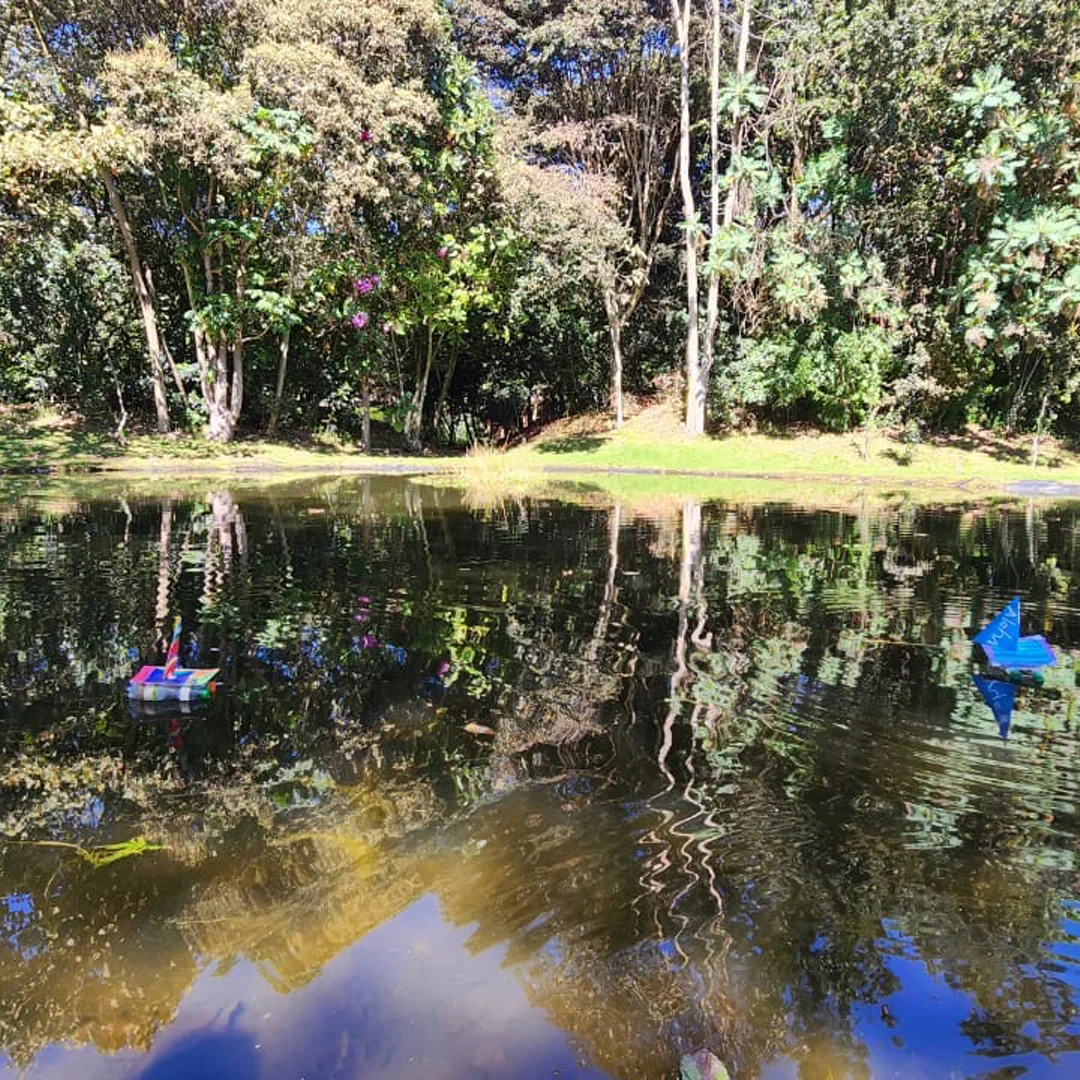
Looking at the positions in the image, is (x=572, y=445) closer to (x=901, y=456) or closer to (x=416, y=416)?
(x=416, y=416)

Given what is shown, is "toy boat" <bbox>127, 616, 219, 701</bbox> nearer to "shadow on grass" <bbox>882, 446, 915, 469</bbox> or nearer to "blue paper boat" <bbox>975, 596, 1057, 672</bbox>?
"blue paper boat" <bbox>975, 596, 1057, 672</bbox>

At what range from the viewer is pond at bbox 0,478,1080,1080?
2166 mm

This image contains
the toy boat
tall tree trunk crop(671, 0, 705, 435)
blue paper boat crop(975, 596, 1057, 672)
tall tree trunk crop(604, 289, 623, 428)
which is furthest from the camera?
tall tree trunk crop(604, 289, 623, 428)

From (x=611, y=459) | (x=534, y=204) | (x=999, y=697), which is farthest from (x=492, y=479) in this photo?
(x=999, y=697)

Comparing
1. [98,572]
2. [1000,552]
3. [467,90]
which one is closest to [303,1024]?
[98,572]

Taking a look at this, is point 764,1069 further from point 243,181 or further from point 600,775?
point 243,181

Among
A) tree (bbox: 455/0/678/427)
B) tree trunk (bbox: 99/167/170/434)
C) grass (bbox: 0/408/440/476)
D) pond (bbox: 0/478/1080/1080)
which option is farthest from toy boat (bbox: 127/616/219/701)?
tree (bbox: 455/0/678/427)

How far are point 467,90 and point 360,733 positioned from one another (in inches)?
797

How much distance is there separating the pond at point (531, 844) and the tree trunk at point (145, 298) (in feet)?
49.5

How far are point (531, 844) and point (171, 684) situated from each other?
232 cm

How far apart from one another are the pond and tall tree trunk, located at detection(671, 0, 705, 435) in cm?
1649

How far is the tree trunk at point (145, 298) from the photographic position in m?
18.4

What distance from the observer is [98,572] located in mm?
7469

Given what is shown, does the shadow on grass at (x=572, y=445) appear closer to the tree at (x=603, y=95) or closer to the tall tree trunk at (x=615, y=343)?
the tall tree trunk at (x=615, y=343)
